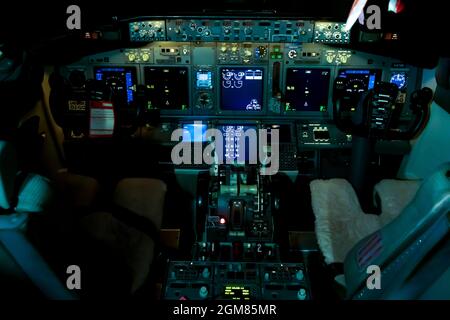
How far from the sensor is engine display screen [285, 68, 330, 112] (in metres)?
3.99

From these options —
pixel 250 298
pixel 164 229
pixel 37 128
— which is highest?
pixel 37 128

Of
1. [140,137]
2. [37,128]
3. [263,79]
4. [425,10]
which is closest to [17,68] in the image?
[37,128]

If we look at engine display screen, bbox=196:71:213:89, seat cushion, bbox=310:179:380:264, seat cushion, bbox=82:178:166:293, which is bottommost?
seat cushion, bbox=310:179:380:264

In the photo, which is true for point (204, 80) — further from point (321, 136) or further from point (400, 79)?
point (400, 79)

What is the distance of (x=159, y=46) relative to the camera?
3.94m

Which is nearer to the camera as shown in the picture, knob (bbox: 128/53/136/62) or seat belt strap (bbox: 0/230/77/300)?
seat belt strap (bbox: 0/230/77/300)

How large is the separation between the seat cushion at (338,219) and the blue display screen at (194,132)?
112 cm

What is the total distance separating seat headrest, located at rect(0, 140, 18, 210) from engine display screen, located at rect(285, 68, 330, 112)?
2861 mm

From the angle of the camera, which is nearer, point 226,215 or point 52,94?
point 226,215

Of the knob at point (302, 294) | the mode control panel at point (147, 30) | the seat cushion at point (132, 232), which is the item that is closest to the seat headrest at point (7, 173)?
the seat cushion at point (132, 232)

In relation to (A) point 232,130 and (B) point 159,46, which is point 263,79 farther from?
(B) point 159,46

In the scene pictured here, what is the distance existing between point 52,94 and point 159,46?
3.38 ft

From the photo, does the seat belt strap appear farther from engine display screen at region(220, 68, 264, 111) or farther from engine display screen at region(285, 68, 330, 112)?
engine display screen at region(285, 68, 330, 112)

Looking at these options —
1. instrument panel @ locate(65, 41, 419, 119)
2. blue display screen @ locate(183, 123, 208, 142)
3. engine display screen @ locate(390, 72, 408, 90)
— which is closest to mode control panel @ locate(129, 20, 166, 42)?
instrument panel @ locate(65, 41, 419, 119)
